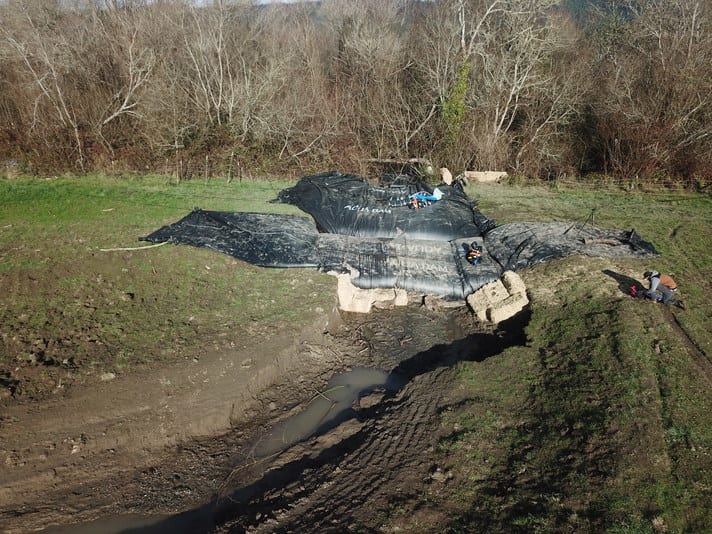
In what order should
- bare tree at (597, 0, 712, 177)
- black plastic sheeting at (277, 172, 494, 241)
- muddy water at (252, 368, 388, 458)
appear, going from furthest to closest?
bare tree at (597, 0, 712, 177), black plastic sheeting at (277, 172, 494, 241), muddy water at (252, 368, 388, 458)

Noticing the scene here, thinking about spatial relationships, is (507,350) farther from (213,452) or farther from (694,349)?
(213,452)

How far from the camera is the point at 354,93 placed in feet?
58.4

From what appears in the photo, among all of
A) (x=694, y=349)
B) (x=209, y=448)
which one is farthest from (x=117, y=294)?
(x=694, y=349)

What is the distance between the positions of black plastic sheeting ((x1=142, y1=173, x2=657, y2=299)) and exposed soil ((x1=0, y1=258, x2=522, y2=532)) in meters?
2.65

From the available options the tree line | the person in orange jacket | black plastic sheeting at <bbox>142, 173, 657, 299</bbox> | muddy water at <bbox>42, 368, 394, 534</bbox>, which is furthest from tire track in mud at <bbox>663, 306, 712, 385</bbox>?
the tree line

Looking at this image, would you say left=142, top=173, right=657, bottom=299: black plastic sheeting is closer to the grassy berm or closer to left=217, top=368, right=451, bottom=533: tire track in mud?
the grassy berm

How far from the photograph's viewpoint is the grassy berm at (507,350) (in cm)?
445

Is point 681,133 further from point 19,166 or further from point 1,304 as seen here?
point 19,166

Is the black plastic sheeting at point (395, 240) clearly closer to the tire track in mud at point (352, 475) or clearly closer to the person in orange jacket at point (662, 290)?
the person in orange jacket at point (662, 290)

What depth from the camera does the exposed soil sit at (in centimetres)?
470

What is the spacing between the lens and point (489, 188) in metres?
14.5

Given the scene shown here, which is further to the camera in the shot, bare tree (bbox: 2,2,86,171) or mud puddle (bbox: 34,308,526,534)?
bare tree (bbox: 2,2,86,171)

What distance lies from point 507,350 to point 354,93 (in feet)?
45.5

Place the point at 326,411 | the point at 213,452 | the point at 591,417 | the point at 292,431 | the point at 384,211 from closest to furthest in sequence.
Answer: the point at 591,417, the point at 213,452, the point at 292,431, the point at 326,411, the point at 384,211
